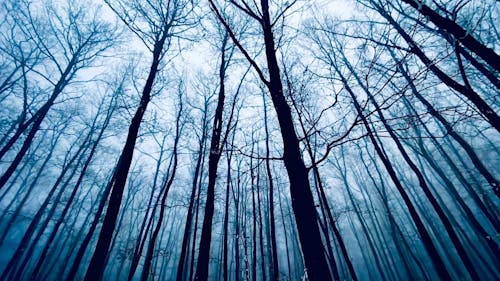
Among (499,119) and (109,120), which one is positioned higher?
(109,120)

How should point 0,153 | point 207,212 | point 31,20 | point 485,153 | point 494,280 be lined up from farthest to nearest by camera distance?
point 485,153 < point 494,280 < point 31,20 < point 0,153 < point 207,212

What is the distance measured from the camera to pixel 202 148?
472 inches

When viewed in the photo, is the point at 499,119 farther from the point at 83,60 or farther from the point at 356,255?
the point at 356,255

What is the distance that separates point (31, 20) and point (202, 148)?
1048 cm

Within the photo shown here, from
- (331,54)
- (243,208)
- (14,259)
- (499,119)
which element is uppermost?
(331,54)

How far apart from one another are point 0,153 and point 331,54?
1638 centimetres

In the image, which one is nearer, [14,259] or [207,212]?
[207,212]

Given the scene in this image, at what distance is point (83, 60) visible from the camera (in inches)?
490

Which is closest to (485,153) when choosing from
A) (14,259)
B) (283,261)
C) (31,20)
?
(283,261)

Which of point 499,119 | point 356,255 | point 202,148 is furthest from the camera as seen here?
point 356,255

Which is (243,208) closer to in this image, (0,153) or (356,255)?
(0,153)

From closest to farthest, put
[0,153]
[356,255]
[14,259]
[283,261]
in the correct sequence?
[0,153] < [14,259] < [356,255] < [283,261]

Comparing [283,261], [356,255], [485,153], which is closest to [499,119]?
[485,153]

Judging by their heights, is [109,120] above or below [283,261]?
above
